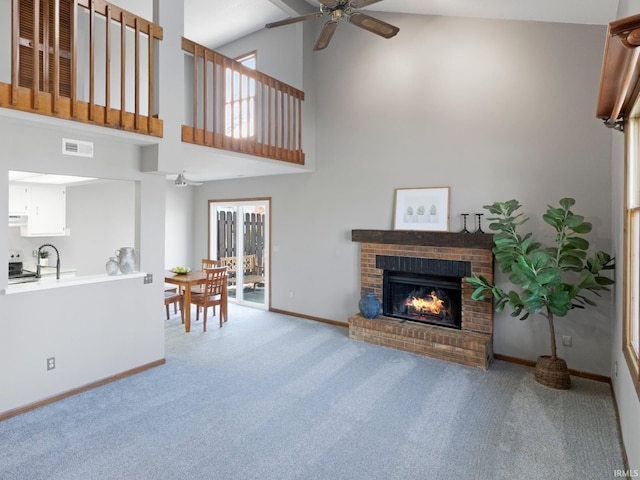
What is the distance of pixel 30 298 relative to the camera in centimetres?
308

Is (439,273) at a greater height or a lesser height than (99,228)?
lesser

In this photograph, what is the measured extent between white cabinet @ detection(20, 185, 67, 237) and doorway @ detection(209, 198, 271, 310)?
8.44 ft

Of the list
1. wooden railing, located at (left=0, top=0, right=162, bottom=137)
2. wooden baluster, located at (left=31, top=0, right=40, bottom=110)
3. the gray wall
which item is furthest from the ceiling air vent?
the gray wall

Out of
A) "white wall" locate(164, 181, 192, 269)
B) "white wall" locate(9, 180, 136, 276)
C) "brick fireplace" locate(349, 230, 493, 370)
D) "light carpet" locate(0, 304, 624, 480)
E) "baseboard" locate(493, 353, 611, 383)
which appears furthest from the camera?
"white wall" locate(164, 181, 192, 269)

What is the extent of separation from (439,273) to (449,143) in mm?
1668

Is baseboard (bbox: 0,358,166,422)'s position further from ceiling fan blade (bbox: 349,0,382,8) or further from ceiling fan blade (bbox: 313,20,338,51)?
ceiling fan blade (bbox: 349,0,382,8)

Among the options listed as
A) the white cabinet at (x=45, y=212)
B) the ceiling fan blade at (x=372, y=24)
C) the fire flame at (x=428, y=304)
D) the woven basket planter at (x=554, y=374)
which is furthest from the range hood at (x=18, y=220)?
the woven basket planter at (x=554, y=374)

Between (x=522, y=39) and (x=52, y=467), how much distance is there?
577 cm

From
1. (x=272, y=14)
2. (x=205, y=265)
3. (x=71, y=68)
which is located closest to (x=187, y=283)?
(x=205, y=265)

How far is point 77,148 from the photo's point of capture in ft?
10.8

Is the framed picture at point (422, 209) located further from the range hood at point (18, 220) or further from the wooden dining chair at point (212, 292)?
the range hood at point (18, 220)

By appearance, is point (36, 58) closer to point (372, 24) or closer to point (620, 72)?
→ point (372, 24)

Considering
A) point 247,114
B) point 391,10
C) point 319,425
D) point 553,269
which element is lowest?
point 319,425

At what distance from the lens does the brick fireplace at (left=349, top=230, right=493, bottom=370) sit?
4.21 m
